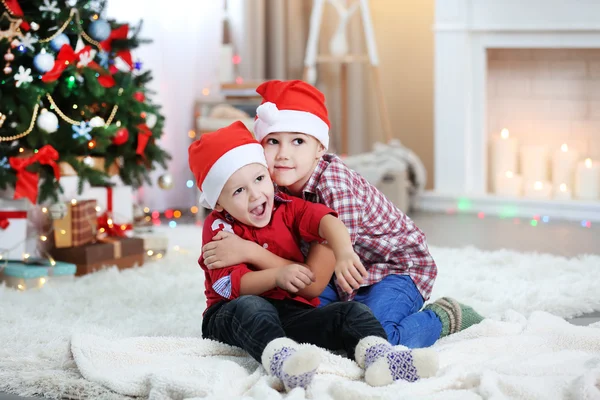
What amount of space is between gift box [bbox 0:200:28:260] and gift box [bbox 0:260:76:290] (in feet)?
0.11

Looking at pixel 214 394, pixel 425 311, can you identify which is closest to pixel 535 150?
pixel 425 311

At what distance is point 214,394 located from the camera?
54.7 inches

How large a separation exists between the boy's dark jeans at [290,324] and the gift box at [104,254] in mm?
1114

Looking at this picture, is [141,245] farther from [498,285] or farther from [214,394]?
[214,394]

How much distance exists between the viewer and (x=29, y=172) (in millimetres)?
2520

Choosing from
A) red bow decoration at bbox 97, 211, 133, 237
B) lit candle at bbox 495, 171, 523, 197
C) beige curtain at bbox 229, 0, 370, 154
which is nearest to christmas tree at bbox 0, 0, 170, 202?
red bow decoration at bbox 97, 211, 133, 237

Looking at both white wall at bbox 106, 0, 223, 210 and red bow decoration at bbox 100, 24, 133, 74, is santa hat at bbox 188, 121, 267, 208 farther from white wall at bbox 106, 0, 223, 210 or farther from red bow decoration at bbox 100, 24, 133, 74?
white wall at bbox 106, 0, 223, 210

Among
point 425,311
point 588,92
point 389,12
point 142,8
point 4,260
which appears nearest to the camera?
point 425,311

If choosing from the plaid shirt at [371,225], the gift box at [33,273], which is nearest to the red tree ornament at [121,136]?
the gift box at [33,273]

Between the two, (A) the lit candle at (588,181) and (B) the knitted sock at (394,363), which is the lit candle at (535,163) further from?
(B) the knitted sock at (394,363)

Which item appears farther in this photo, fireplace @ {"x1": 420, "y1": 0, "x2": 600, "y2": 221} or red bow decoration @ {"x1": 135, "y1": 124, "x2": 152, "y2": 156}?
fireplace @ {"x1": 420, "y1": 0, "x2": 600, "y2": 221}

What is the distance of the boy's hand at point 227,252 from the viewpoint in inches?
64.1

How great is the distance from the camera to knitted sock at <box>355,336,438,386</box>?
1399mm

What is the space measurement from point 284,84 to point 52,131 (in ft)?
3.52
